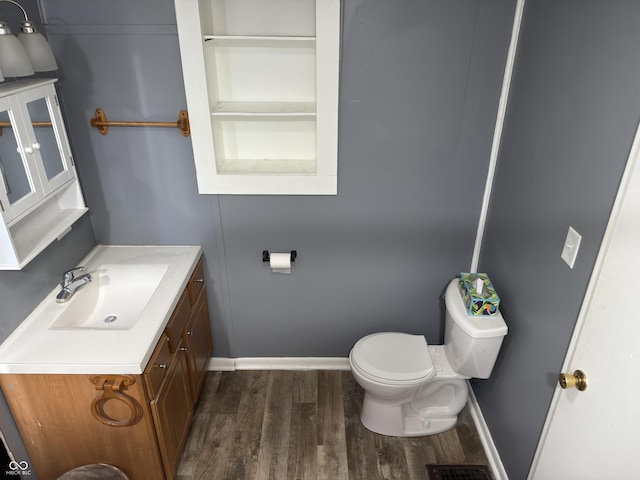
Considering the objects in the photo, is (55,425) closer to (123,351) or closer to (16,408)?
(16,408)

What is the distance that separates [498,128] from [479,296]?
2.57 ft

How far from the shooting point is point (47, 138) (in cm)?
193

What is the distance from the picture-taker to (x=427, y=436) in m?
2.43

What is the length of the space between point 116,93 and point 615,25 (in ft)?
6.36

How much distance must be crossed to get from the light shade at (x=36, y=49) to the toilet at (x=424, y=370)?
182cm

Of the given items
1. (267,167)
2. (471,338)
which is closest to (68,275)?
(267,167)

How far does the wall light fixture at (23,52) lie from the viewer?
5.07 ft

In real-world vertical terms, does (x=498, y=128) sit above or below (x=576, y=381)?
above

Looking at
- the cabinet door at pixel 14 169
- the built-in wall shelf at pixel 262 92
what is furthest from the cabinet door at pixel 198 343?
the cabinet door at pixel 14 169

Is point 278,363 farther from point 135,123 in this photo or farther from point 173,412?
point 135,123

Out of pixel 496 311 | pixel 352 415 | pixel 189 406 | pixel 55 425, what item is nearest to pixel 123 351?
pixel 55 425

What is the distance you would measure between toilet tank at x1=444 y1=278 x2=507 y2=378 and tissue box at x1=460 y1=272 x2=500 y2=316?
0.02 metres

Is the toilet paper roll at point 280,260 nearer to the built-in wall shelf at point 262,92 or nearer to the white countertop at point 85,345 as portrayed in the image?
the built-in wall shelf at point 262,92

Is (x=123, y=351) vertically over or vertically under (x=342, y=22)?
under
